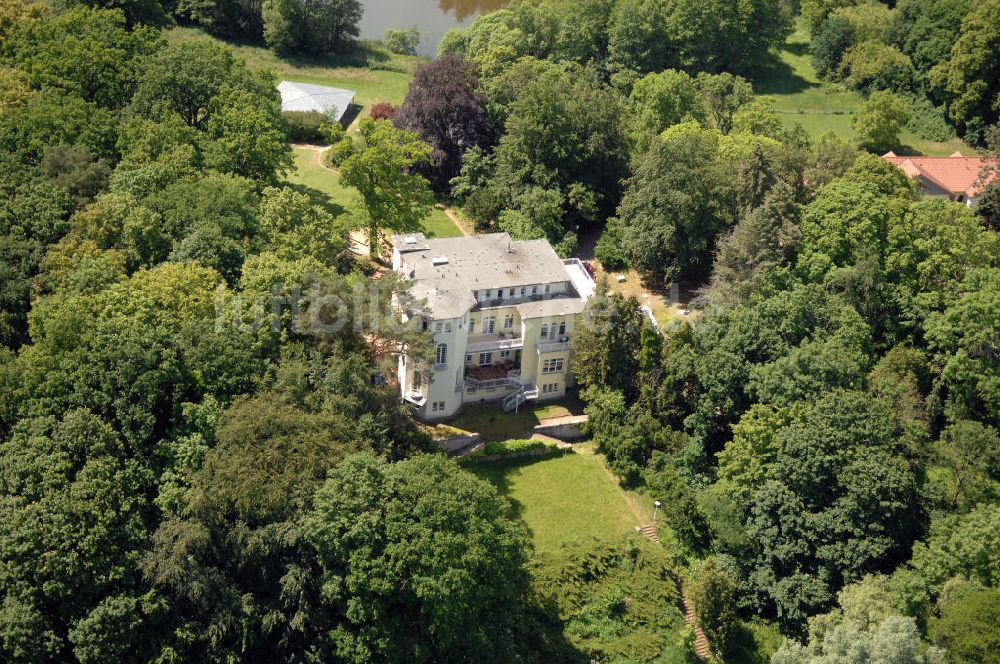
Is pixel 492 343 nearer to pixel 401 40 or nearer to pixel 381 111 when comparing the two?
pixel 381 111

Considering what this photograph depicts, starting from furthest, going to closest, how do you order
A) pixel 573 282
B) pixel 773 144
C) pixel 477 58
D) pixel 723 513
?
pixel 477 58 < pixel 773 144 < pixel 573 282 < pixel 723 513

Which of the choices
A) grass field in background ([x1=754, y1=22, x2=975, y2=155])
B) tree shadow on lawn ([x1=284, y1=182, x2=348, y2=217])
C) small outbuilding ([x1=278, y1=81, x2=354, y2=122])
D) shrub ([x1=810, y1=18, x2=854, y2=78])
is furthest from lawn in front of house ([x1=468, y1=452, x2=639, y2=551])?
shrub ([x1=810, y1=18, x2=854, y2=78])

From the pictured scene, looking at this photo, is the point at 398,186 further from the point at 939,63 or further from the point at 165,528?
the point at 939,63

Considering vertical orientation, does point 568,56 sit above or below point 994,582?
above

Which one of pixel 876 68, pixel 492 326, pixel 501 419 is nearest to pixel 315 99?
pixel 492 326

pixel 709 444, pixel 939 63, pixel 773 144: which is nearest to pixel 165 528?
pixel 709 444

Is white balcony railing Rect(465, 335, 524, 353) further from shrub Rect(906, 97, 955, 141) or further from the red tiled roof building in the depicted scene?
shrub Rect(906, 97, 955, 141)

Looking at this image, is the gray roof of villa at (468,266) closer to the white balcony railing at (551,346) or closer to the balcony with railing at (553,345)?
the balcony with railing at (553,345)
